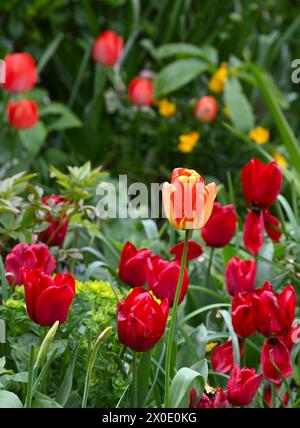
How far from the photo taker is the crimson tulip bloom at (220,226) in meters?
1.58

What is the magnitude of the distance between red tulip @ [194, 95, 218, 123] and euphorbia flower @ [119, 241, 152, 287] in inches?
62.4

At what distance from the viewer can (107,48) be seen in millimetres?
2943

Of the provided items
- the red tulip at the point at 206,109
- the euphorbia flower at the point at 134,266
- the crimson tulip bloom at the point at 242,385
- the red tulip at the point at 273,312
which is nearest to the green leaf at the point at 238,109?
the red tulip at the point at 206,109

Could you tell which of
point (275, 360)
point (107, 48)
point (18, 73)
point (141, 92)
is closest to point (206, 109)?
point (141, 92)

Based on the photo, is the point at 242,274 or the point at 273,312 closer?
the point at 273,312

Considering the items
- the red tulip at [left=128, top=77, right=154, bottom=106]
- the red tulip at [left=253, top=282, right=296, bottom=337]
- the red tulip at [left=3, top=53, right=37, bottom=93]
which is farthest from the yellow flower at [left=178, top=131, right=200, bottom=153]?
the red tulip at [left=253, top=282, right=296, bottom=337]

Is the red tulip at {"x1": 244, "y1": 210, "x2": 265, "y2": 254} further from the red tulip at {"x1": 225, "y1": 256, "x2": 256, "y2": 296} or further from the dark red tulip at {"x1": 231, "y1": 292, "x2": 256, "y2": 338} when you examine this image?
the dark red tulip at {"x1": 231, "y1": 292, "x2": 256, "y2": 338}

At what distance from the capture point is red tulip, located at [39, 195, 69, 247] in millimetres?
1565

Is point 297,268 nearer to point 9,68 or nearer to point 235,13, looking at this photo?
point 9,68

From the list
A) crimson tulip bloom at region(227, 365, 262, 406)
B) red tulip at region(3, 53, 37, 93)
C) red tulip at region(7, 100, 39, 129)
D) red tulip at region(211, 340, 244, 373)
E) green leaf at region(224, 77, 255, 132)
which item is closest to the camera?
crimson tulip bloom at region(227, 365, 262, 406)

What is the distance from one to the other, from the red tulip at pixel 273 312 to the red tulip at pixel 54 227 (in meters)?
0.39

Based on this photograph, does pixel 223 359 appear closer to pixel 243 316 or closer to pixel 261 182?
pixel 243 316

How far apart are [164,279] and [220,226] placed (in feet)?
0.85

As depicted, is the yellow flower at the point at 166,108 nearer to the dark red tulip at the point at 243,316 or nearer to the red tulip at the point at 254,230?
the red tulip at the point at 254,230
